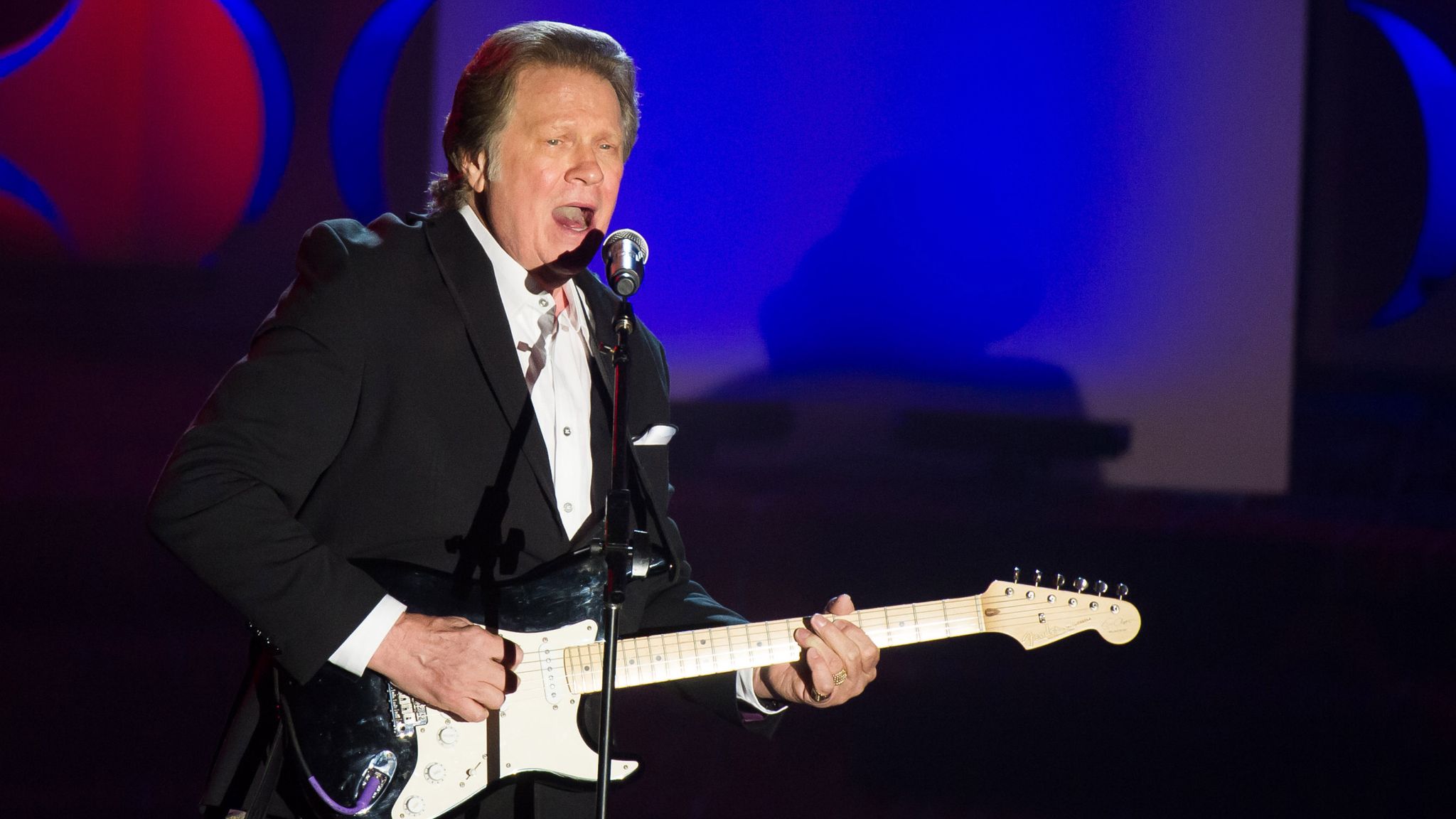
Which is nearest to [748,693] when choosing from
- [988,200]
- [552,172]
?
[552,172]

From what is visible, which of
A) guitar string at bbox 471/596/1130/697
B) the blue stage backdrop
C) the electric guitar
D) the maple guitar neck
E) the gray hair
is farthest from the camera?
the blue stage backdrop

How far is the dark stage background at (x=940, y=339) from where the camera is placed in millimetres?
4363

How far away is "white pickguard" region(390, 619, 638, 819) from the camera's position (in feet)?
5.62

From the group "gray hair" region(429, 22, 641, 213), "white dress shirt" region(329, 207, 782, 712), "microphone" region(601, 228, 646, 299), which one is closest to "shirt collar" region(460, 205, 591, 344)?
"white dress shirt" region(329, 207, 782, 712)

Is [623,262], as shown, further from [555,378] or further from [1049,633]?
[1049,633]

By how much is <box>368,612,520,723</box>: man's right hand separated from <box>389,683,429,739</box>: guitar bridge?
0.02 m

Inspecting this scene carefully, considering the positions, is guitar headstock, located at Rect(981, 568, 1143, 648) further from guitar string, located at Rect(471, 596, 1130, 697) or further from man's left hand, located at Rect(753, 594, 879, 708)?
man's left hand, located at Rect(753, 594, 879, 708)

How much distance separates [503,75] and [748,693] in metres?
1.29

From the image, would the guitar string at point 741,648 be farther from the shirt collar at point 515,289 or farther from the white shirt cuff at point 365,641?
the shirt collar at point 515,289

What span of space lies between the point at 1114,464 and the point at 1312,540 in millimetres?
804

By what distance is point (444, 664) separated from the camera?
170 centimetres

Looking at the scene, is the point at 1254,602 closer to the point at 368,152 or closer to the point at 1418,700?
the point at 1418,700

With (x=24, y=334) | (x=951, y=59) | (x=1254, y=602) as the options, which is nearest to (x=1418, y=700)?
(x=1254, y=602)

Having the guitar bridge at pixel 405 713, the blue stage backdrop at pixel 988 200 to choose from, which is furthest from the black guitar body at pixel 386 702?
the blue stage backdrop at pixel 988 200
